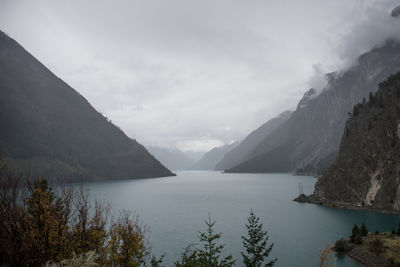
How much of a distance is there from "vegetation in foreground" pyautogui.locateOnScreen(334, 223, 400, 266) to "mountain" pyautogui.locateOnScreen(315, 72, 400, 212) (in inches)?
1316

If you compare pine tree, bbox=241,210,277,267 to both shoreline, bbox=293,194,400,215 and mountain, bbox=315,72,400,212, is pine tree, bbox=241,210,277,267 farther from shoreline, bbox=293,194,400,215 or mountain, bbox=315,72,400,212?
mountain, bbox=315,72,400,212

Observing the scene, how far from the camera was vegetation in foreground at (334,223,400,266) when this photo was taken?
33.7m

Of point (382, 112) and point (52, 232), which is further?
point (382, 112)

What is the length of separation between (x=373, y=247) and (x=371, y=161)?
58534 millimetres

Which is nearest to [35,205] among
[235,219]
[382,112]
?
[235,219]

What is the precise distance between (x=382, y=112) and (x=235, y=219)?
70.6m

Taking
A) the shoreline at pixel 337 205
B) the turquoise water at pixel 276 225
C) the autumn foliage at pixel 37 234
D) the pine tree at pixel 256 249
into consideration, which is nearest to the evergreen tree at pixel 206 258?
the pine tree at pixel 256 249

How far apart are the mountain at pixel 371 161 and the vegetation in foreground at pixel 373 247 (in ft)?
110

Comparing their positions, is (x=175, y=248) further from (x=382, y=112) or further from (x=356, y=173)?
(x=382, y=112)

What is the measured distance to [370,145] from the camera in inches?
3381

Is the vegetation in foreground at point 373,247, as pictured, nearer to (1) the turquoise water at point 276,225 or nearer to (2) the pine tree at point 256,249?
(1) the turquoise water at point 276,225

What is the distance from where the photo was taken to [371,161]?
84125 mm

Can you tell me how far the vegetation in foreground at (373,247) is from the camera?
111 feet

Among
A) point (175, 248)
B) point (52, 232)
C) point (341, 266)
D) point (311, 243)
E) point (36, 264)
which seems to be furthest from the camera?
point (311, 243)
